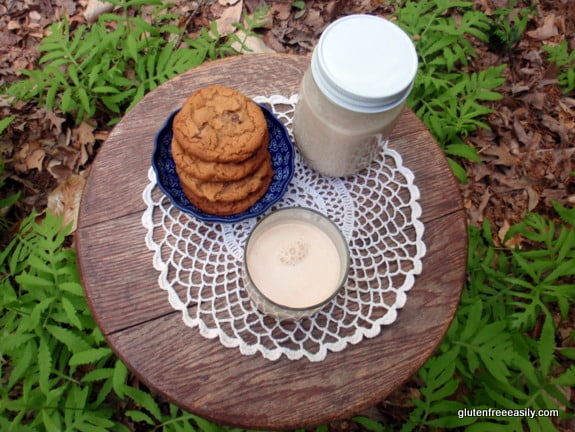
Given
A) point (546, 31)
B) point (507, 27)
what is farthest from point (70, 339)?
point (546, 31)

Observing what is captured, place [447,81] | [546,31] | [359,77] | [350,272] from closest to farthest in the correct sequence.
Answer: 1. [359,77]
2. [350,272]
3. [447,81]
4. [546,31]

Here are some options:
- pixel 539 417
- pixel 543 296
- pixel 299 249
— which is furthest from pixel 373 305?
pixel 543 296

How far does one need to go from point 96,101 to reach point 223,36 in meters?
0.74

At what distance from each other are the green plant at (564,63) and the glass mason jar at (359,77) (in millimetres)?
1860

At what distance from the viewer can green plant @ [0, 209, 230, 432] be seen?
1320mm

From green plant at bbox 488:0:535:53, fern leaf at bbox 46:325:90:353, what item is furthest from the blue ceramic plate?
green plant at bbox 488:0:535:53

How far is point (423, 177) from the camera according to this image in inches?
51.5

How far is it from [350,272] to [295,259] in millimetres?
200

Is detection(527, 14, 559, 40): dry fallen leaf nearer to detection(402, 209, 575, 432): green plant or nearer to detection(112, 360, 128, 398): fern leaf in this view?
detection(402, 209, 575, 432): green plant

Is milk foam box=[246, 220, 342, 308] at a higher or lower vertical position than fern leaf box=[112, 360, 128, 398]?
higher

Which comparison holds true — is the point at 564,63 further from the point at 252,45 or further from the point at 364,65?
the point at 364,65

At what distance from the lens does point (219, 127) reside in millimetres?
1019

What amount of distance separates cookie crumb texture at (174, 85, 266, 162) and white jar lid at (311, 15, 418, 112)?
211 millimetres

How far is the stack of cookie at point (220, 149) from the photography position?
1005 millimetres
